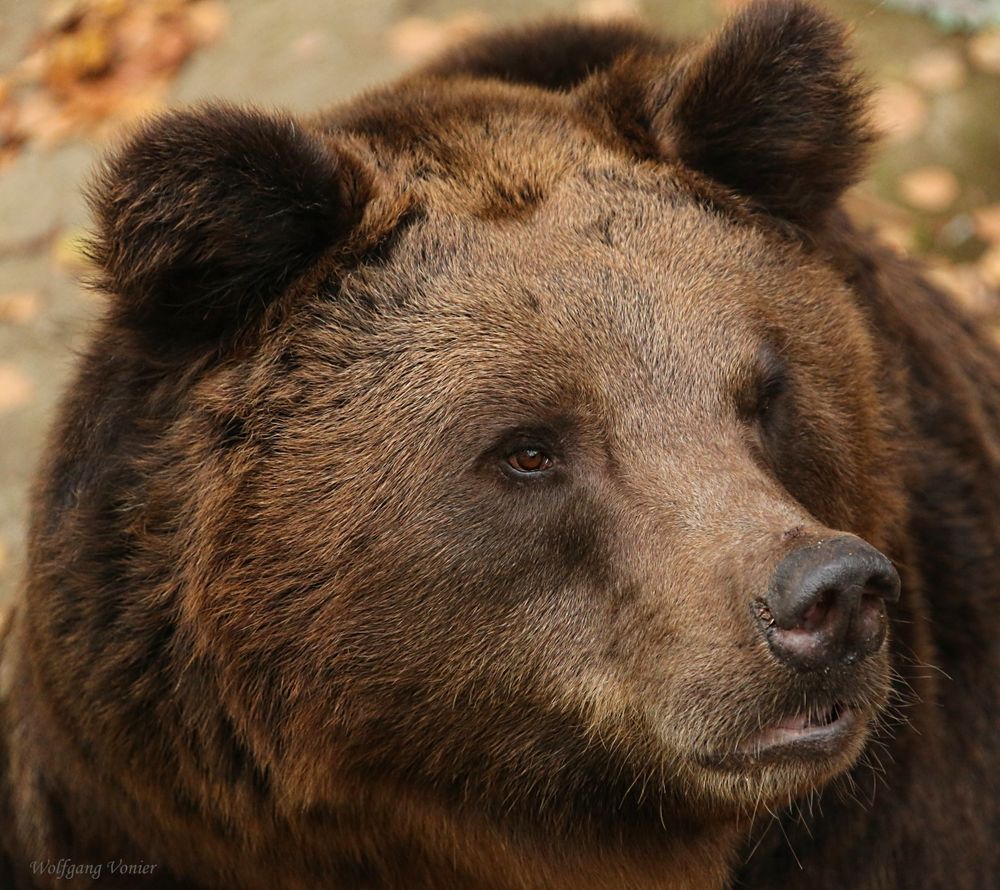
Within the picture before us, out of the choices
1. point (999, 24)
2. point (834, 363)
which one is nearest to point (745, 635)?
point (834, 363)

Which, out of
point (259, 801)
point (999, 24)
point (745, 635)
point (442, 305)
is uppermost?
point (999, 24)

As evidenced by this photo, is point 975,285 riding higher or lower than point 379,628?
higher

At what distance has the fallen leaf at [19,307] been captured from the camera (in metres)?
7.90

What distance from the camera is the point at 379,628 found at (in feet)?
12.3

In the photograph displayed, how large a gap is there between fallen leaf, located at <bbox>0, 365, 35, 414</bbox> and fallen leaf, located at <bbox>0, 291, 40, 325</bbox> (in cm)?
38

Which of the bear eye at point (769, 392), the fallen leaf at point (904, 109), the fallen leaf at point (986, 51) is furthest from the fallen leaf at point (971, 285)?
the bear eye at point (769, 392)

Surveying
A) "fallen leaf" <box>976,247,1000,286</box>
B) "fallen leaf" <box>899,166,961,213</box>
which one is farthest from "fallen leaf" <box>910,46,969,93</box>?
"fallen leaf" <box>976,247,1000,286</box>

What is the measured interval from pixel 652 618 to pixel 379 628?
68 cm

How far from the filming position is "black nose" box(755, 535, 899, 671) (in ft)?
10.5

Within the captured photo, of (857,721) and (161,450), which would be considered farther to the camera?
(161,450)

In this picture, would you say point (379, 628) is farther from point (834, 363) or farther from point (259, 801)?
point (834, 363)

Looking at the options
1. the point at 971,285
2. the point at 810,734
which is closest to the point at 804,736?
the point at 810,734

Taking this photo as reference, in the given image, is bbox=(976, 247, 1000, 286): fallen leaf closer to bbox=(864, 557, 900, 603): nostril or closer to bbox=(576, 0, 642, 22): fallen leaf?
bbox=(576, 0, 642, 22): fallen leaf

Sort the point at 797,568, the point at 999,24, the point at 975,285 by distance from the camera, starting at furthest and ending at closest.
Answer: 1. the point at 999,24
2. the point at 975,285
3. the point at 797,568
